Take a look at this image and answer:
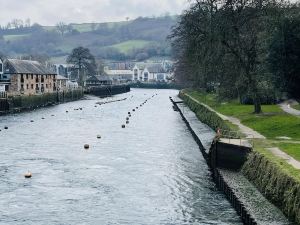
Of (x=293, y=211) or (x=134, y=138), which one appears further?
(x=134, y=138)

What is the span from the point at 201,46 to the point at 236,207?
1585 inches

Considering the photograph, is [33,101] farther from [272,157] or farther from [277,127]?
[272,157]

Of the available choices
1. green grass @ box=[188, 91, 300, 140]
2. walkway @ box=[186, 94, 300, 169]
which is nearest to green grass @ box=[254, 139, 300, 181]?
walkway @ box=[186, 94, 300, 169]

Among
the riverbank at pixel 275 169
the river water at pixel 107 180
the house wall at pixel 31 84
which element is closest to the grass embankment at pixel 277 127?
the riverbank at pixel 275 169

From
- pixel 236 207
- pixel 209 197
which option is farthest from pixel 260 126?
pixel 236 207

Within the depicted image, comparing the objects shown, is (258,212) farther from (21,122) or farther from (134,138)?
(21,122)

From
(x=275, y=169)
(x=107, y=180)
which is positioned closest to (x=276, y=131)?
(x=107, y=180)

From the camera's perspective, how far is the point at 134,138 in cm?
7169

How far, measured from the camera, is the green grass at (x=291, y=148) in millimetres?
38319

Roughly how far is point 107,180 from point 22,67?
110m

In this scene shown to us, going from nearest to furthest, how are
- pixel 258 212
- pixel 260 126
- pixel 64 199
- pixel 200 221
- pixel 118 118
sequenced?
1. pixel 258 212
2. pixel 200 221
3. pixel 64 199
4. pixel 260 126
5. pixel 118 118

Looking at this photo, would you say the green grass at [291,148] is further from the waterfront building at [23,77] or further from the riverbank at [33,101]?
the waterfront building at [23,77]

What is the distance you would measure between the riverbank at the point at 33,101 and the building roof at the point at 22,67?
877 cm

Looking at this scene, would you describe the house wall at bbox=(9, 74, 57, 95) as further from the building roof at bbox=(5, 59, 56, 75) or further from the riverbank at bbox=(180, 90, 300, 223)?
the riverbank at bbox=(180, 90, 300, 223)
